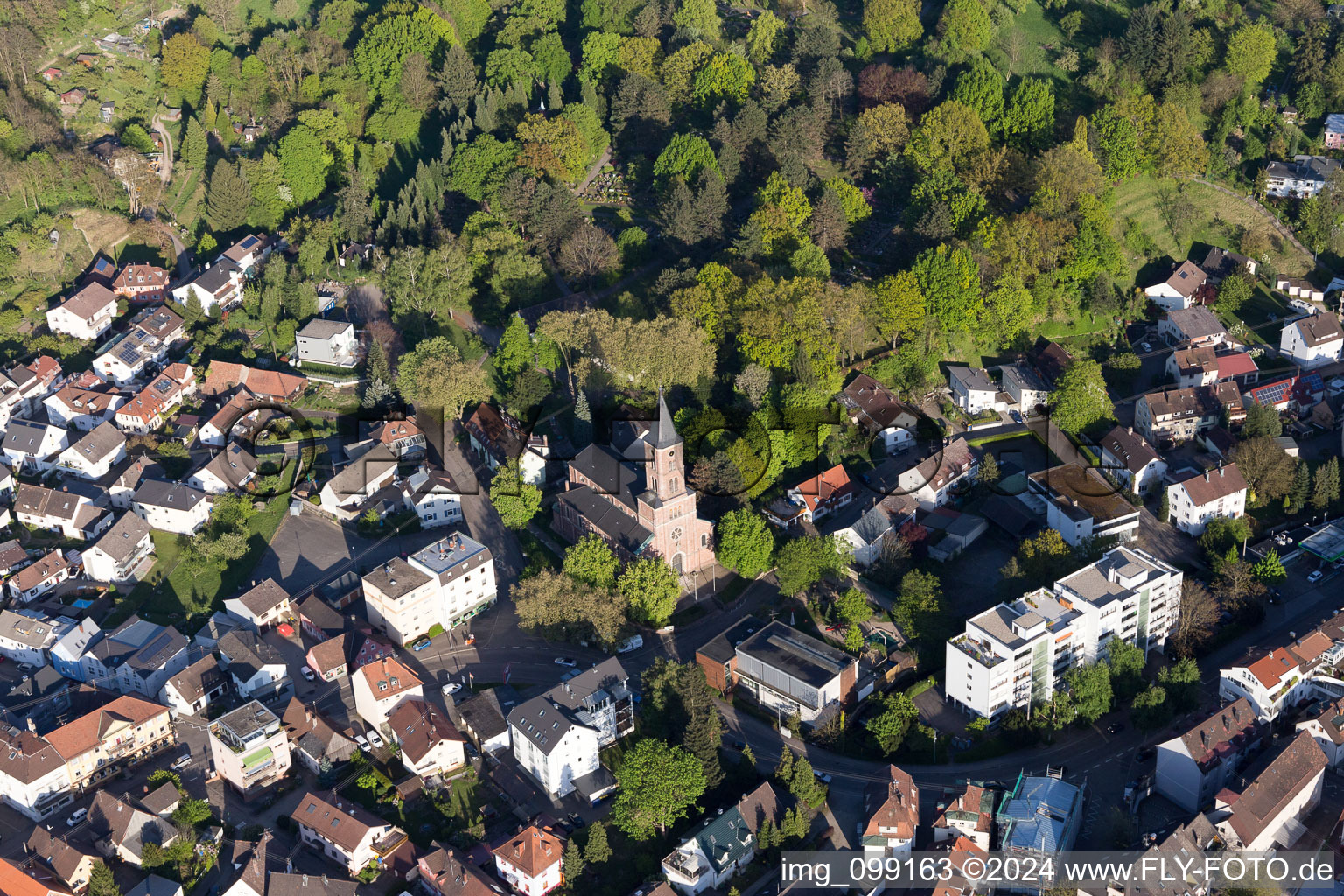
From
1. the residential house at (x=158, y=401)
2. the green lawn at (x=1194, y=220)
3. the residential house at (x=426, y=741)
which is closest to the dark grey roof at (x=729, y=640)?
the residential house at (x=426, y=741)

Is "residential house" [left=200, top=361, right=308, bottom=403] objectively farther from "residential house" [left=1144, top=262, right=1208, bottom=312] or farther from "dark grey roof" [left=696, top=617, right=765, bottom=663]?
"residential house" [left=1144, top=262, right=1208, bottom=312]

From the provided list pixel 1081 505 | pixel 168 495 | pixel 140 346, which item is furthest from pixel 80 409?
pixel 1081 505

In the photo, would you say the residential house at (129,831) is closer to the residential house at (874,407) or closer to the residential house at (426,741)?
the residential house at (426,741)

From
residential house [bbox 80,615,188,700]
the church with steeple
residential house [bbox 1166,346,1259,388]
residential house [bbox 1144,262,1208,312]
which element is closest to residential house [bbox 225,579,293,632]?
residential house [bbox 80,615,188,700]

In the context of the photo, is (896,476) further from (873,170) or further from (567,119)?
(567,119)

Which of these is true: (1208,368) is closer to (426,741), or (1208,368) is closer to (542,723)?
(542,723)
